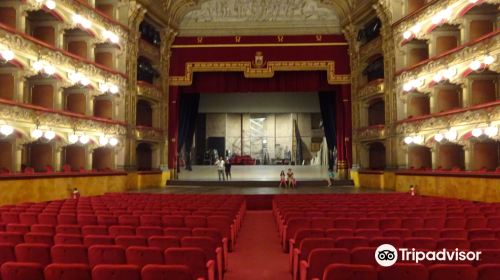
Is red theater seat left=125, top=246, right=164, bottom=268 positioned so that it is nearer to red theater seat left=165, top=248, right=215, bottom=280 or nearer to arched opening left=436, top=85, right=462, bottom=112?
red theater seat left=165, top=248, right=215, bottom=280

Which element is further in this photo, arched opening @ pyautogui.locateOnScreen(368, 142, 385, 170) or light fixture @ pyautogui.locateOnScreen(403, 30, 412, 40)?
arched opening @ pyautogui.locateOnScreen(368, 142, 385, 170)

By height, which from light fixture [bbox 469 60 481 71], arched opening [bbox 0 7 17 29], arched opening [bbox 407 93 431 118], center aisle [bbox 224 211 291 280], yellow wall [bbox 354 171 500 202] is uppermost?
arched opening [bbox 0 7 17 29]

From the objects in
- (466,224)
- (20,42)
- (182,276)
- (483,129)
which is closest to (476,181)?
(483,129)

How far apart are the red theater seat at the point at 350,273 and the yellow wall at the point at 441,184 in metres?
12.4

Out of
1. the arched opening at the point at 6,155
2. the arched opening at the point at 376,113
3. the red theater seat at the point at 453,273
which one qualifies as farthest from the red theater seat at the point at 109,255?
the arched opening at the point at 376,113

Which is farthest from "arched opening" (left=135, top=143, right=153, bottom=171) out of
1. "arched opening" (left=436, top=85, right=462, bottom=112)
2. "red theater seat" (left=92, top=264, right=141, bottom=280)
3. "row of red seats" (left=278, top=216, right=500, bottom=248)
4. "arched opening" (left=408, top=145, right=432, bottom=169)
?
"red theater seat" (left=92, top=264, right=141, bottom=280)

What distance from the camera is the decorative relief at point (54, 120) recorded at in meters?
13.6

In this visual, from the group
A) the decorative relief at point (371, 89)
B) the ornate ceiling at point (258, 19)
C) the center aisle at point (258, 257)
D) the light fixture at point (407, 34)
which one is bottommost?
the center aisle at point (258, 257)

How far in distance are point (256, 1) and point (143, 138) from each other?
10754 mm

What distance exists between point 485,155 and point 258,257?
13.3 m

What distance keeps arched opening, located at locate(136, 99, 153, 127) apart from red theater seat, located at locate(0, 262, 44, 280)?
862 inches

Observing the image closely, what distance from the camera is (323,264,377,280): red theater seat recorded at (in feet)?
10.6

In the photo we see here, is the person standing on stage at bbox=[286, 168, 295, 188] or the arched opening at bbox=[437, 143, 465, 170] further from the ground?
the arched opening at bbox=[437, 143, 465, 170]

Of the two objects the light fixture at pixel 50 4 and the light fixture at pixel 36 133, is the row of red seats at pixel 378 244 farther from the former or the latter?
the light fixture at pixel 50 4
